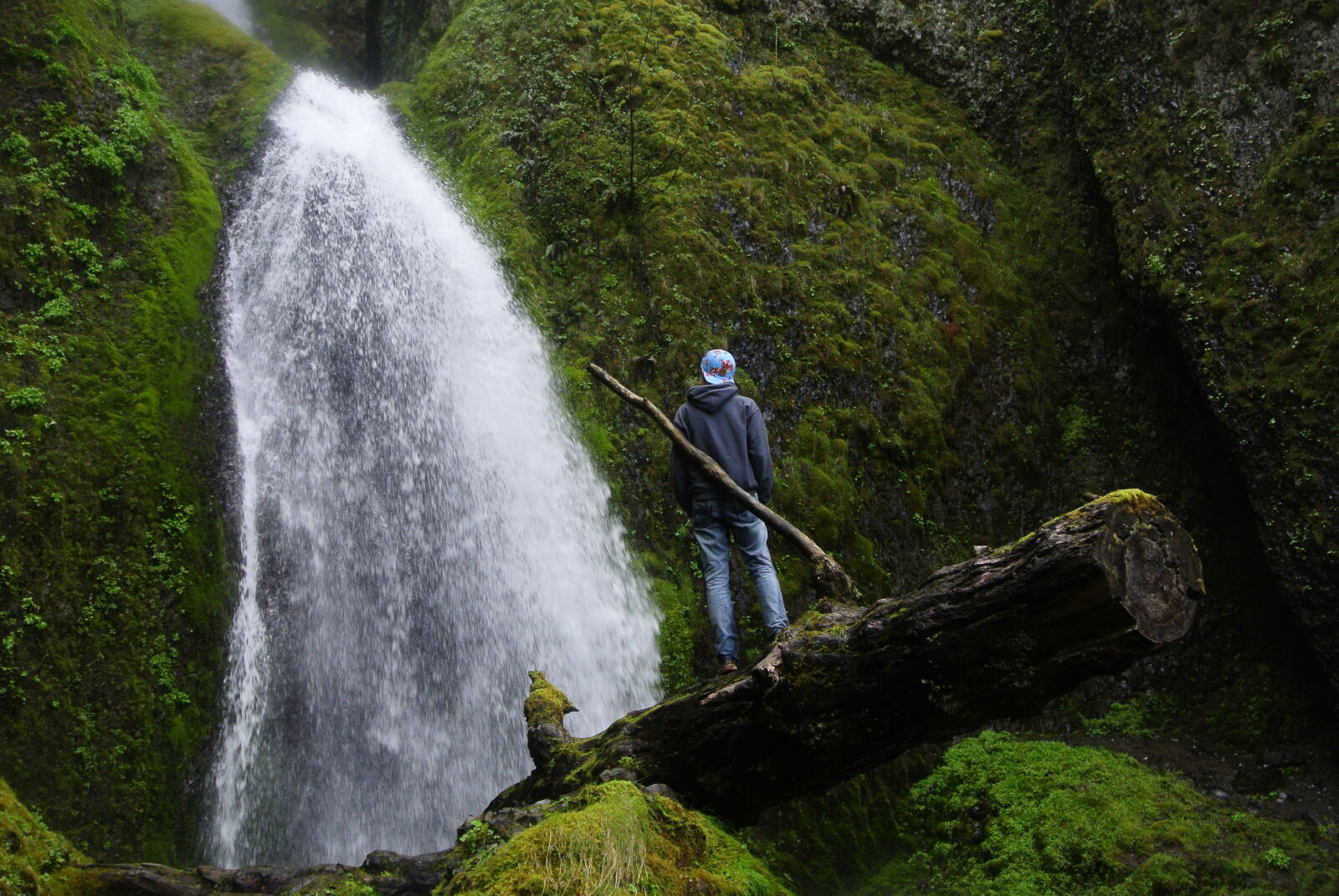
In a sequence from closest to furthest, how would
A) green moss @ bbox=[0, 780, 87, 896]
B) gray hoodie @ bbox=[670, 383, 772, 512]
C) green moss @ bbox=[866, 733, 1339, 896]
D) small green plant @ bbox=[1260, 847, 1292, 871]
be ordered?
green moss @ bbox=[0, 780, 87, 896], gray hoodie @ bbox=[670, 383, 772, 512], green moss @ bbox=[866, 733, 1339, 896], small green plant @ bbox=[1260, 847, 1292, 871]

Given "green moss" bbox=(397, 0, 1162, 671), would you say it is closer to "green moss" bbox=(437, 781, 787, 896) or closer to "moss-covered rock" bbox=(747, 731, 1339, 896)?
"moss-covered rock" bbox=(747, 731, 1339, 896)

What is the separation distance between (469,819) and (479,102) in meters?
10.4

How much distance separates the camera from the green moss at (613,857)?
3062mm

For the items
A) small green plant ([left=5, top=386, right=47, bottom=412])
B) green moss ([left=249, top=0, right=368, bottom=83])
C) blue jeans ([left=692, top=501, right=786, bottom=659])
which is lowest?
blue jeans ([left=692, top=501, right=786, bottom=659])

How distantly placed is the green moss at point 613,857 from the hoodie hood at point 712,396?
115 inches

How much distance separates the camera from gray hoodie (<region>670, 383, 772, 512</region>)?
5.96 m

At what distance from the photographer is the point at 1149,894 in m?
5.97

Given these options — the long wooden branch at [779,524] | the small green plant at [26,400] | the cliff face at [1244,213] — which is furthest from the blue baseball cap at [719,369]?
the cliff face at [1244,213]

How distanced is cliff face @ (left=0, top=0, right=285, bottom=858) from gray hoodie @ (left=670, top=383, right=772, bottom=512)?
4249 mm

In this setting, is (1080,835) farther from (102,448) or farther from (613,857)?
(102,448)

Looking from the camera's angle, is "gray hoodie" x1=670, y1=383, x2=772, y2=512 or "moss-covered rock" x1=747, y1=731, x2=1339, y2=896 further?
"moss-covered rock" x1=747, y1=731, x2=1339, y2=896

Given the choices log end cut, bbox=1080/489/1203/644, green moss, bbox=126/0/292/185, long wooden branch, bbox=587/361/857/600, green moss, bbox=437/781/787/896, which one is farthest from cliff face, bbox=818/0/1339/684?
green moss, bbox=126/0/292/185

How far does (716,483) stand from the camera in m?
5.88

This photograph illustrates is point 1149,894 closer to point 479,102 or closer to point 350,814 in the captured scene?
point 350,814
